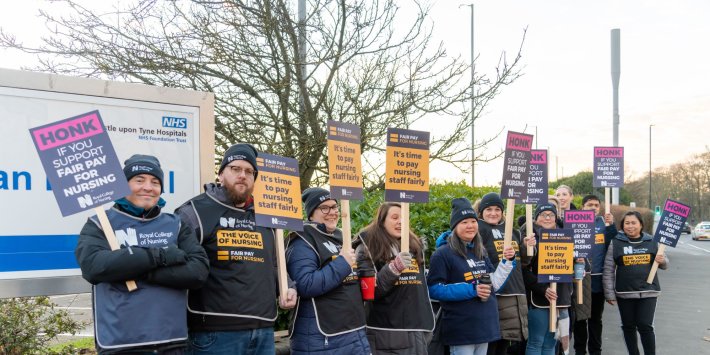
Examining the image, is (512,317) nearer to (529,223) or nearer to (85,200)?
(529,223)

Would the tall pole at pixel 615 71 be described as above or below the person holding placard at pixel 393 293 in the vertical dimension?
above

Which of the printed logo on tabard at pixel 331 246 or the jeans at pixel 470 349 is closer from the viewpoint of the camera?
the printed logo on tabard at pixel 331 246

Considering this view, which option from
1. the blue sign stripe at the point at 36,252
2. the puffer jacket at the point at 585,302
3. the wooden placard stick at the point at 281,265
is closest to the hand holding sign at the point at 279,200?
the wooden placard stick at the point at 281,265

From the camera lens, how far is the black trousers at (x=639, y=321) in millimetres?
7672

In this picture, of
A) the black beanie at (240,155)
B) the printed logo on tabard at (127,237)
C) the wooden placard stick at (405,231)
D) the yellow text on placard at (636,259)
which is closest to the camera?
the printed logo on tabard at (127,237)

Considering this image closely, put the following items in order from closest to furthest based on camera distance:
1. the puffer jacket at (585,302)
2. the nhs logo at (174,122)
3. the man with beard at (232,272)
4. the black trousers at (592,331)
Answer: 1. the man with beard at (232,272)
2. the nhs logo at (174,122)
3. the puffer jacket at (585,302)
4. the black trousers at (592,331)

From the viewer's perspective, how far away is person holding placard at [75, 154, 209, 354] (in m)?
3.40

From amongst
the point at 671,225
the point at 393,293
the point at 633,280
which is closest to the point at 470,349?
the point at 393,293

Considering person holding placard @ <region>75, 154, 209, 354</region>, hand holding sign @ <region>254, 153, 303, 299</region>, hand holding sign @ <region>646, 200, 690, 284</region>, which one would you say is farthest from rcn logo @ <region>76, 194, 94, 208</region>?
hand holding sign @ <region>646, 200, 690, 284</region>

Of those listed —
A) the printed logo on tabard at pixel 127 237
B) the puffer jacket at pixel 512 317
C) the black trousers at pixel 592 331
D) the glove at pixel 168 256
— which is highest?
the printed logo on tabard at pixel 127 237

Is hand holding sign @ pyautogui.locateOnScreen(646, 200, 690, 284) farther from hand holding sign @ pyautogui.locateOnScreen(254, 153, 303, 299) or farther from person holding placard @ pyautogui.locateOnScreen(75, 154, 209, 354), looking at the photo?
person holding placard @ pyautogui.locateOnScreen(75, 154, 209, 354)

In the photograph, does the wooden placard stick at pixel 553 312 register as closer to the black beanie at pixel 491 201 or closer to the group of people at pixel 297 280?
the group of people at pixel 297 280

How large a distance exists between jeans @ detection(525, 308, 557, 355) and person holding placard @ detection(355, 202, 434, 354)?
2.08m

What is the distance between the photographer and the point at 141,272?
3.41m
